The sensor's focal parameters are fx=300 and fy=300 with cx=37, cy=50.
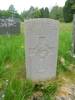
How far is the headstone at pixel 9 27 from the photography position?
13742 mm

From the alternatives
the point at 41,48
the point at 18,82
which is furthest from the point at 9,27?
the point at 18,82

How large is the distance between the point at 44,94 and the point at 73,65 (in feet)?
5.75

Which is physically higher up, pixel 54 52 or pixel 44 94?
pixel 54 52

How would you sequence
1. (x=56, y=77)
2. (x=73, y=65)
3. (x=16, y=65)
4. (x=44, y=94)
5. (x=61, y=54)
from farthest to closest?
1. (x=61, y=54)
2. (x=73, y=65)
3. (x=16, y=65)
4. (x=56, y=77)
5. (x=44, y=94)

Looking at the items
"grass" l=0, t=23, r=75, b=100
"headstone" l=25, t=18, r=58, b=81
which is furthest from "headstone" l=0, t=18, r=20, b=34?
"headstone" l=25, t=18, r=58, b=81

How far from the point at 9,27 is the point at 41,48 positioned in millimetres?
8422

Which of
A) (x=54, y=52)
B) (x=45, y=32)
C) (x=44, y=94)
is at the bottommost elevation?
(x=44, y=94)

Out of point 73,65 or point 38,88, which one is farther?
point 73,65

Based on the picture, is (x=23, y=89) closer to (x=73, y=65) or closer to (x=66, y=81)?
(x=66, y=81)

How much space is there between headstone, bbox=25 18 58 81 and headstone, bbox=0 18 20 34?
8.23 m

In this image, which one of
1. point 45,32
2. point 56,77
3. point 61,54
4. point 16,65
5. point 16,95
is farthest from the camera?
point 61,54

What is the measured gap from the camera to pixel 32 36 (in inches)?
214

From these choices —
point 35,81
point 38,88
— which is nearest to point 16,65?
point 35,81

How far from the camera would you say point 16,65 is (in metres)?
6.26
